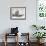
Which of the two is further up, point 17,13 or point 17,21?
point 17,13

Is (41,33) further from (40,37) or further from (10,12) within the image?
(10,12)

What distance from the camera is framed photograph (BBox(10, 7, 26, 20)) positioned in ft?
23.3

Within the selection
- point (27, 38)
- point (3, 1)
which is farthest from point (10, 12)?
point (27, 38)

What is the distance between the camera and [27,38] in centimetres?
725

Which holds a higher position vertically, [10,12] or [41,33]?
[10,12]

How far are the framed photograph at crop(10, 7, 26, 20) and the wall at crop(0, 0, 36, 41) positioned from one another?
0.14 metres

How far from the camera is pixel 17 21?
7156 mm

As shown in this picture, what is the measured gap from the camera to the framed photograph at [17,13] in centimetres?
710

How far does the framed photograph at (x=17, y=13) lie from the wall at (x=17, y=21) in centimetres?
14

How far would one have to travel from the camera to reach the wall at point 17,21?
709 centimetres

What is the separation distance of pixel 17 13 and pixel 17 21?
379mm

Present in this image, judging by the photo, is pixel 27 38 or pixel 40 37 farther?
pixel 27 38

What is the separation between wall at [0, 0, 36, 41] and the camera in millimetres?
7090

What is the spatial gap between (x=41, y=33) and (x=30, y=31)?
0.73 metres
